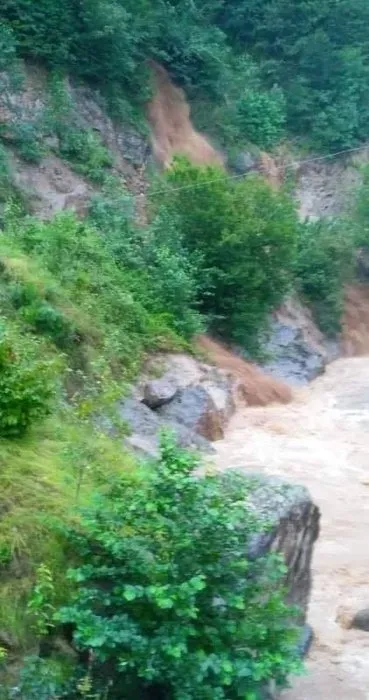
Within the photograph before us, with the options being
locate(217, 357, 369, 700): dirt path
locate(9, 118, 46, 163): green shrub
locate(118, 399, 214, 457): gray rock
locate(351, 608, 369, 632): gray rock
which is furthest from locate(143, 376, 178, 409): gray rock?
locate(9, 118, 46, 163): green shrub

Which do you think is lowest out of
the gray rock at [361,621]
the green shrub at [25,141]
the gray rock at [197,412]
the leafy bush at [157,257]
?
the gray rock at [361,621]

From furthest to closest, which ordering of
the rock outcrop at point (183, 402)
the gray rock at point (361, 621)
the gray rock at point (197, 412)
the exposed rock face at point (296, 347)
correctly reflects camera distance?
the exposed rock face at point (296, 347) → the gray rock at point (197, 412) → the rock outcrop at point (183, 402) → the gray rock at point (361, 621)

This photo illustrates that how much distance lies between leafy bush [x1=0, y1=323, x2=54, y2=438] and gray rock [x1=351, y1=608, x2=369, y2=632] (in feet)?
11.6

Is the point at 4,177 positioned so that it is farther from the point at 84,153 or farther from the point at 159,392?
the point at 159,392

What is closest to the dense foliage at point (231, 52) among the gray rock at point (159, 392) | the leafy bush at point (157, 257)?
the leafy bush at point (157, 257)

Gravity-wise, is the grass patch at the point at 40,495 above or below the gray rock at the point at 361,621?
above

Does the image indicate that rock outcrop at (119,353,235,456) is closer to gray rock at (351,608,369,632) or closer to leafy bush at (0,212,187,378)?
leafy bush at (0,212,187,378)

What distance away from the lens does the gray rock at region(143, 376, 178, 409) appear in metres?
15.7

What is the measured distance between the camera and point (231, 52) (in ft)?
102

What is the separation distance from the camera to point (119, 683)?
6.38m

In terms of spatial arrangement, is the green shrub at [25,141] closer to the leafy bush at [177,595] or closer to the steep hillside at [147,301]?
the steep hillside at [147,301]

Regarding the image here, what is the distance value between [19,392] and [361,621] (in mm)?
3945

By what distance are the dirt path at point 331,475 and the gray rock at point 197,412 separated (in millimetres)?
279

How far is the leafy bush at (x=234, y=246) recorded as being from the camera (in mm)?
20422
